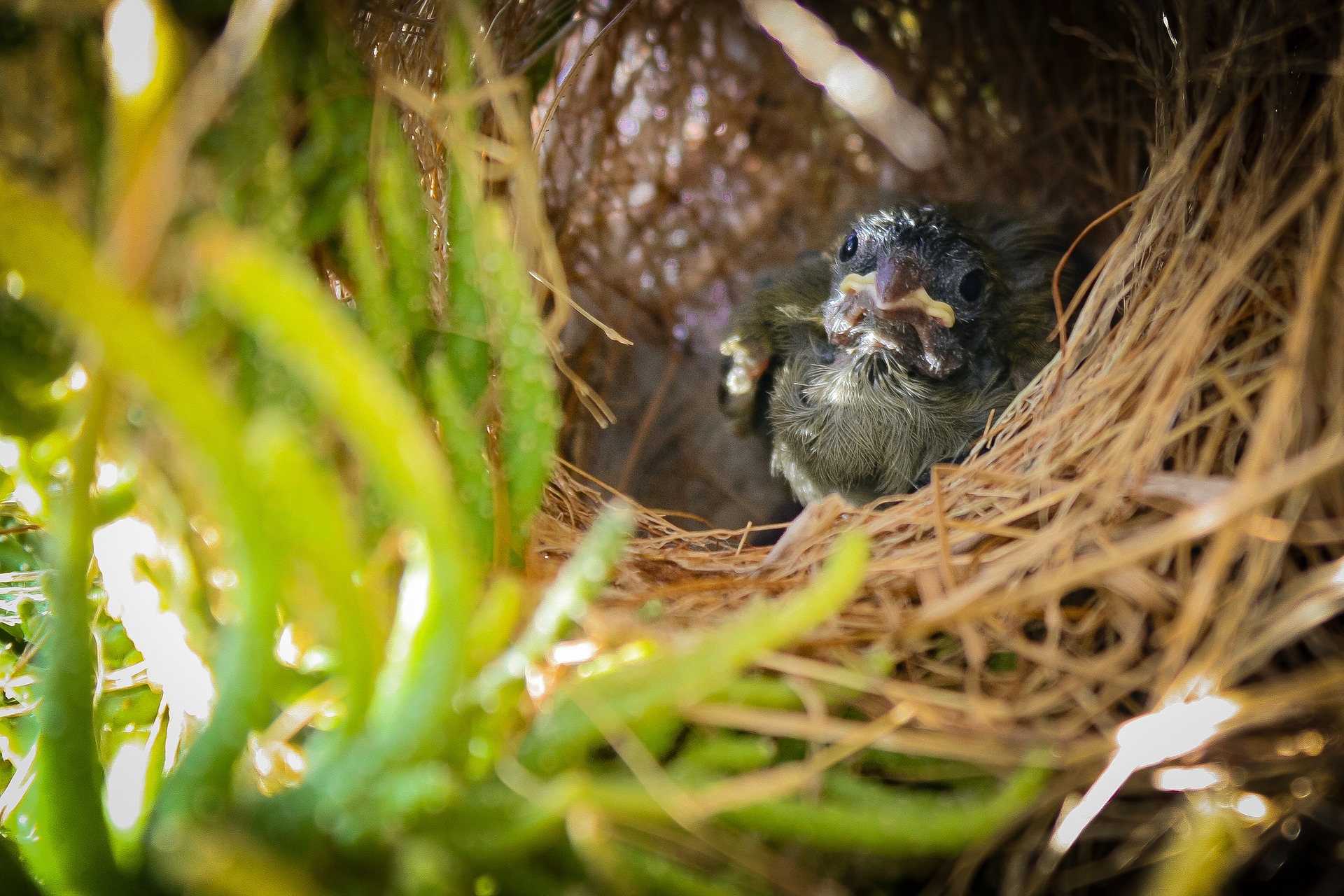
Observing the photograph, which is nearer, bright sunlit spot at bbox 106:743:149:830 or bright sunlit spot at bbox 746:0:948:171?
bright sunlit spot at bbox 106:743:149:830

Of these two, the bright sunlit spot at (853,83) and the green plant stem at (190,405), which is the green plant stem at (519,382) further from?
the bright sunlit spot at (853,83)

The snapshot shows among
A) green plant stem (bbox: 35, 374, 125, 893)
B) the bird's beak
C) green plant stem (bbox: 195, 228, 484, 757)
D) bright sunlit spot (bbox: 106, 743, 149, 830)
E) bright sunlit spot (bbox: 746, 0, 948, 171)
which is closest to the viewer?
green plant stem (bbox: 195, 228, 484, 757)

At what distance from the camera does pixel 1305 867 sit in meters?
0.58

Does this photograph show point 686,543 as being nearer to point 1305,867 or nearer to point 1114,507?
point 1114,507

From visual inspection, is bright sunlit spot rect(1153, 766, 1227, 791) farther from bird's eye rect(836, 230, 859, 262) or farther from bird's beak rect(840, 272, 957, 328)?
bird's eye rect(836, 230, 859, 262)

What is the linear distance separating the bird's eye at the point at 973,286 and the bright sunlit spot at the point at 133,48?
1.10 meters

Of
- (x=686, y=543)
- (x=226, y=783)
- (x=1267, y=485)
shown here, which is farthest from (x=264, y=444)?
(x=686, y=543)

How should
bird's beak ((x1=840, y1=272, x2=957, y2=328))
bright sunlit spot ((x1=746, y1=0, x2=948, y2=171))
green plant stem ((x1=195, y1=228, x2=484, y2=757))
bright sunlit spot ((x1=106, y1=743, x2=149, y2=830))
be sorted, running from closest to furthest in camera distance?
green plant stem ((x1=195, y1=228, x2=484, y2=757)), bright sunlit spot ((x1=106, y1=743, x2=149, y2=830)), bird's beak ((x1=840, y1=272, x2=957, y2=328)), bright sunlit spot ((x1=746, y1=0, x2=948, y2=171))

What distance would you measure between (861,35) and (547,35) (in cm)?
85

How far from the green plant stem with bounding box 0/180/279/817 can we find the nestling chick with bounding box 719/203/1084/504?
967mm

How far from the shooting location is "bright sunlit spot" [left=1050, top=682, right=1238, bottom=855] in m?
0.53

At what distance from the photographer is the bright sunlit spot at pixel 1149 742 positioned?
1.75 ft

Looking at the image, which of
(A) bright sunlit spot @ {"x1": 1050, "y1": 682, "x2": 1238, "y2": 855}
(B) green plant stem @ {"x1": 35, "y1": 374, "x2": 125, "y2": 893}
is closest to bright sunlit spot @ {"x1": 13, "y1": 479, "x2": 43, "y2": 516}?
(B) green plant stem @ {"x1": 35, "y1": 374, "x2": 125, "y2": 893}

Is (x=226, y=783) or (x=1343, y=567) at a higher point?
(x=226, y=783)
